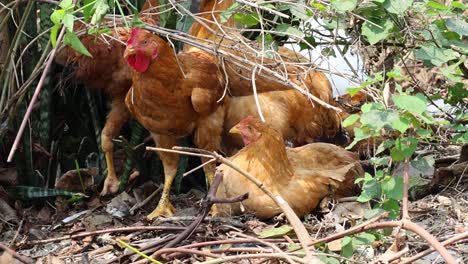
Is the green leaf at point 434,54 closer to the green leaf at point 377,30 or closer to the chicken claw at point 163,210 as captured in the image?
the green leaf at point 377,30

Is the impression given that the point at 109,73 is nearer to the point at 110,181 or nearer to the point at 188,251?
the point at 110,181

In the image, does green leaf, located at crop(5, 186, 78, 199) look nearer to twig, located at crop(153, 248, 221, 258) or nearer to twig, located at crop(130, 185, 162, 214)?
twig, located at crop(130, 185, 162, 214)

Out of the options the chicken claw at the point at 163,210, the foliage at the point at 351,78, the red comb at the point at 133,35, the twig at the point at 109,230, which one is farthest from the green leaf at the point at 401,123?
the chicken claw at the point at 163,210

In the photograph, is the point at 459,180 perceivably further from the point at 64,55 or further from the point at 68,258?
the point at 64,55

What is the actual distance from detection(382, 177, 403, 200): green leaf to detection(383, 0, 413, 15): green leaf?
662 millimetres

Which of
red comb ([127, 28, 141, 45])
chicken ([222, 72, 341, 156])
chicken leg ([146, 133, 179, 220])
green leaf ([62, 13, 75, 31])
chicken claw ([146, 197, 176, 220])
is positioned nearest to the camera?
green leaf ([62, 13, 75, 31])

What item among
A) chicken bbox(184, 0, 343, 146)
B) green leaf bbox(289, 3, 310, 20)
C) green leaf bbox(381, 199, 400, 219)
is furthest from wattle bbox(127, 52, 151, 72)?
green leaf bbox(381, 199, 400, 219)

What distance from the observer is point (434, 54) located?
3418 millimetres

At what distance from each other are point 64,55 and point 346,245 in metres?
2.56

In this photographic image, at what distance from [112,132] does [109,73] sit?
375 mm

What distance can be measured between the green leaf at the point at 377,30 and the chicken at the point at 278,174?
3.80ft

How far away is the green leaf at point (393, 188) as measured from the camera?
3.05m

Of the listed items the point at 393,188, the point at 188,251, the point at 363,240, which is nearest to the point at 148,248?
the point at 188,251

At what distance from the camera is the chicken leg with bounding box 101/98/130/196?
4945 mm
